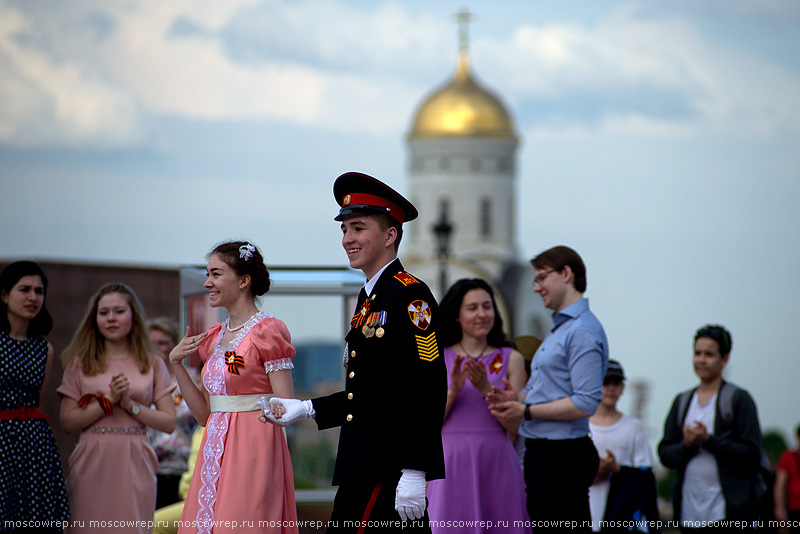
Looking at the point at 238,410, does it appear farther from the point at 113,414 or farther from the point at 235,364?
the point at 113,414

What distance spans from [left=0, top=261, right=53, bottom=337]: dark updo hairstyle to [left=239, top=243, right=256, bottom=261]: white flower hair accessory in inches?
67.4

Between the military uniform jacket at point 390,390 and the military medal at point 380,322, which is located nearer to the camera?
the military uniform jacket at point 390,390

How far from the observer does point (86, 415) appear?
6.90m

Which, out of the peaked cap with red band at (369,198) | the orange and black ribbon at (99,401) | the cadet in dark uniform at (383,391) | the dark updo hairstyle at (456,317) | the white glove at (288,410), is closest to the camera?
the cadet in dark uniform at (383,391)

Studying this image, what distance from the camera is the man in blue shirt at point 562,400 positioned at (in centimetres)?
624

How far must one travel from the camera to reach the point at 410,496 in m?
4.51

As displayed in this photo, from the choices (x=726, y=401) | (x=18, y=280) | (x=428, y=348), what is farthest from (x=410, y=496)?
(x=726, y=401)

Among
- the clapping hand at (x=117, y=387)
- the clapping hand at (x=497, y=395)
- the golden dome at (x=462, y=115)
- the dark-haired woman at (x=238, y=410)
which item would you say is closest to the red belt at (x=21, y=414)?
the clapping hand at (x=117, y=387)

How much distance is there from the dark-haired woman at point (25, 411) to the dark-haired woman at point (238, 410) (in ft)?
4.91

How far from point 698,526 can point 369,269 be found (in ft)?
11.1

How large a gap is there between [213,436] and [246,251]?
0.88 metres

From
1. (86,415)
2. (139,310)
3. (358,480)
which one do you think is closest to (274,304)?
(139,310)

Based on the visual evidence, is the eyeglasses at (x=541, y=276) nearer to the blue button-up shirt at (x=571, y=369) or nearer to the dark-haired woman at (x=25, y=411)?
the blue button-up shirt at (x=571, y=369)

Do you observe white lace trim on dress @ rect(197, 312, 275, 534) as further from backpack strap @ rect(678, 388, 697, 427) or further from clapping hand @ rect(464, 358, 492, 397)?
backpack strap @ rect(678, 388, 697, 427)
